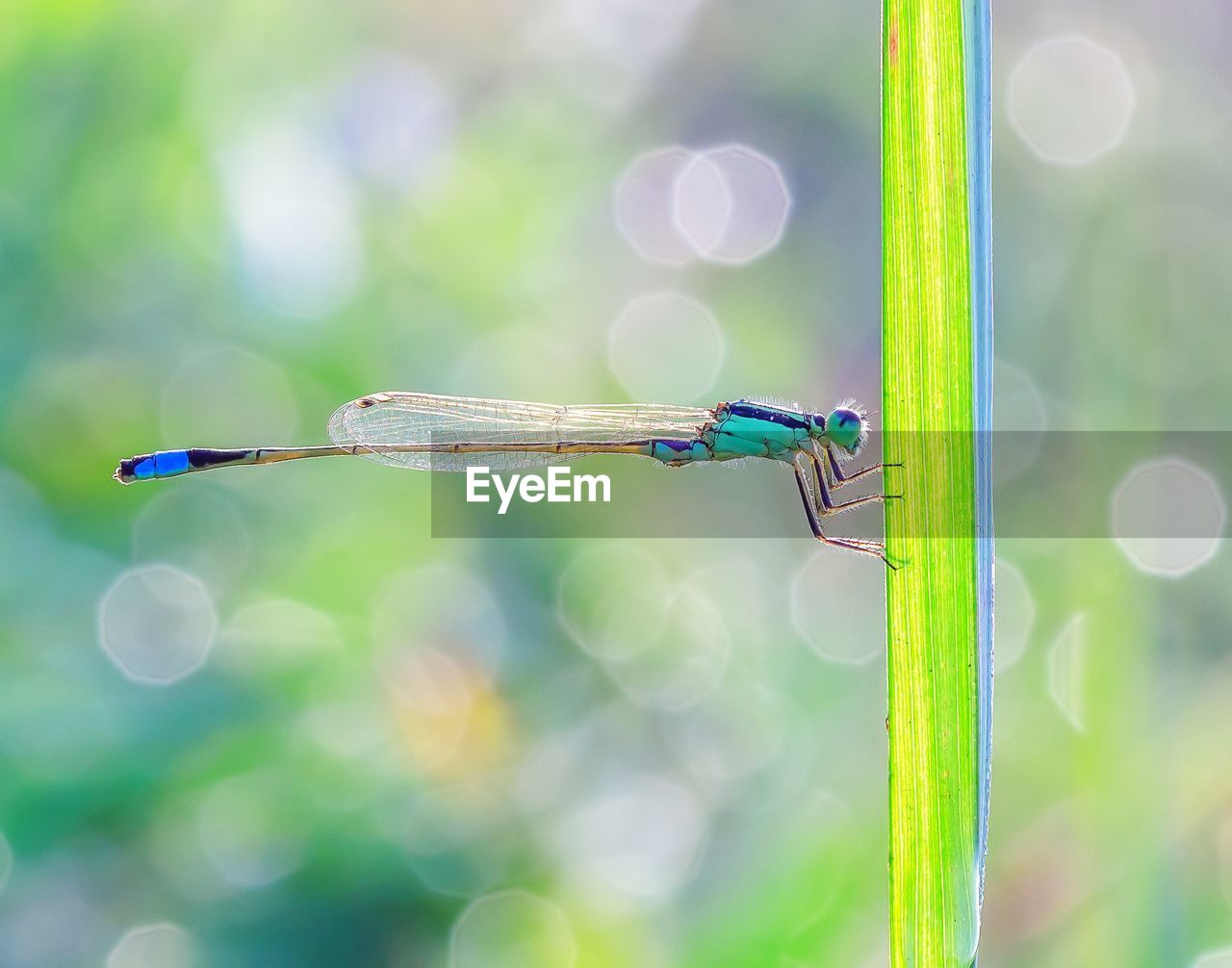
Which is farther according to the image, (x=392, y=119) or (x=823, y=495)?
(x=392, y=119)

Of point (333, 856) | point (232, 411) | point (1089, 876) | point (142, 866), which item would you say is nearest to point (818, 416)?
point (1089, 876)

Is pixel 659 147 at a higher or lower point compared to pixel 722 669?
higher

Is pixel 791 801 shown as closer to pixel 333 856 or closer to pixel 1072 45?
pixel 333 856

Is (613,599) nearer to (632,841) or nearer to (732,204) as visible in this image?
(632,841)

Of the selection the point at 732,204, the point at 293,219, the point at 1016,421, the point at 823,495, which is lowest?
the point at 823,495

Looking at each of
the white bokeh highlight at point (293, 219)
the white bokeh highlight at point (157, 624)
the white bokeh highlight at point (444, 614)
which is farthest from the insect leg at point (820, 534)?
the white bokeh highlight at point (157, 624)

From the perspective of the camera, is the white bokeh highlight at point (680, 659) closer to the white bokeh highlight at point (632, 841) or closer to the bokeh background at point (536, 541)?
the bokeh background at point (536, 541)

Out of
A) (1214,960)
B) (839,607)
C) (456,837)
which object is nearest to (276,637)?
(456,837)
